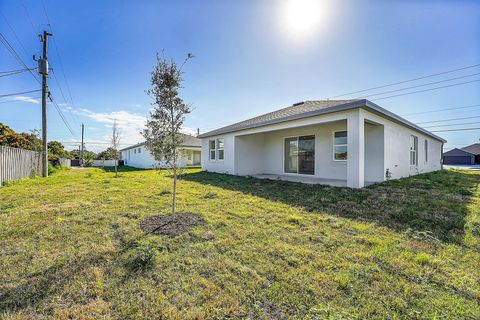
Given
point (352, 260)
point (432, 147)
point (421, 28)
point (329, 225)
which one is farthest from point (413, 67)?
point (352, 260)

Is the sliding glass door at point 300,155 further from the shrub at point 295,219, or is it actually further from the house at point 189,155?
the house at point 189,155

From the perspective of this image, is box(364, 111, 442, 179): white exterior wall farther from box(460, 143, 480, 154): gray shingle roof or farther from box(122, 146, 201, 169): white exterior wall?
box(460, 143, 480, 154): gray shingle roof

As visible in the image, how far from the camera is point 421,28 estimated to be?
9.48 metres

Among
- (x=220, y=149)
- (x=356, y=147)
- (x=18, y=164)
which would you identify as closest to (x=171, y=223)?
(x=356, y=147)

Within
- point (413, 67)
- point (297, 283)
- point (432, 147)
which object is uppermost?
point (413, 67)

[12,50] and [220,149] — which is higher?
[12,50]

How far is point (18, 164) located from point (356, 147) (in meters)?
15.0

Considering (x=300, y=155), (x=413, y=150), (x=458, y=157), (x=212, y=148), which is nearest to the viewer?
(x=300, y=155)

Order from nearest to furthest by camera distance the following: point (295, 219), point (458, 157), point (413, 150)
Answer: point (295, 219)
point (413, 150)
point (458, 157)

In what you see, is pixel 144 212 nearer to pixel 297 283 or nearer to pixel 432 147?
pixel 297 283

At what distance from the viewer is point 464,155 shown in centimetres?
3891

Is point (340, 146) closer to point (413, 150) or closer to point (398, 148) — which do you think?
point (398, 148)

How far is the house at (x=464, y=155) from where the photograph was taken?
3772 cm

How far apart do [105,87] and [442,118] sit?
44.2 metres
